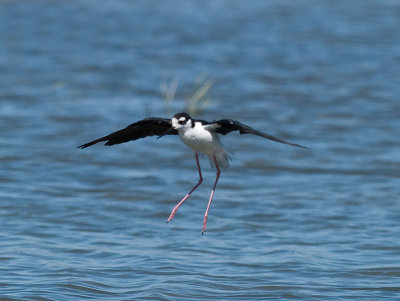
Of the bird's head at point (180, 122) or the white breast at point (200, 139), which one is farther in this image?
the white breast at point (200, 139)

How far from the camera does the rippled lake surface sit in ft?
27.1

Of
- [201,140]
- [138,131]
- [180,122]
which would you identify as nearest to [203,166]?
[138,131]

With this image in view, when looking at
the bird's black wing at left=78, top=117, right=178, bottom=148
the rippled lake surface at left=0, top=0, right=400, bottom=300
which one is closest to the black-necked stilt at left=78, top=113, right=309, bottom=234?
the bird's black wing at left=78, top=117, right=178, bottom=148

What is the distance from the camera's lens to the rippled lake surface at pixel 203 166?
826 centimetres

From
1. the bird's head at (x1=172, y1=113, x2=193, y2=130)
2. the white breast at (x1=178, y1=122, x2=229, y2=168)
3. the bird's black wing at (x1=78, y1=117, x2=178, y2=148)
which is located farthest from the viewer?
the bird's black wing at (x1=78, y1=117, x2=178, y2=148)

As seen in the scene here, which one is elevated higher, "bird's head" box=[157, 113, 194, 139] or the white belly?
"bird's head" box=[157, 113, 194, 139]

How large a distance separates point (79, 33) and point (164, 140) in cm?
1018

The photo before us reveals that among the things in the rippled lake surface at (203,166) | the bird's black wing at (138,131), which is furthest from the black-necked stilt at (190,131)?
the rippled lake surface at (203,166)

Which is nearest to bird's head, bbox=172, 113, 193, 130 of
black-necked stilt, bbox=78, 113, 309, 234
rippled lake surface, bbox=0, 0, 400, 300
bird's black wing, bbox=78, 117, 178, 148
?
black-necked stilt, bbox=78, 113, 309, 234

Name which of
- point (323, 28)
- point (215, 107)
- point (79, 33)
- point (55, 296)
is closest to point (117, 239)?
point (55, 296)

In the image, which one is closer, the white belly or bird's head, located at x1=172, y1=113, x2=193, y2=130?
bird's head, located at x1=172, y1=113, x2=193, y2=130

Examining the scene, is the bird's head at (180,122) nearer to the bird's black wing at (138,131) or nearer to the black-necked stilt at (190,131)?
the black-necked stilt at (190,131)

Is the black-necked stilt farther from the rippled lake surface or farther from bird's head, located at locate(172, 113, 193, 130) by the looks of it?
the rippled lake surface

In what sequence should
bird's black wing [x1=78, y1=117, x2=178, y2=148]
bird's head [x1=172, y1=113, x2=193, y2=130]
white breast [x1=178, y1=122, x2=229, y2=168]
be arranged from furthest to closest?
bird's black wing [x1=78, y1=117, x2=178, y2=148]
white breast [x1=178, y1=122, x2=229, y2=168]
bird's head [x1=172, y1=113, x2=193, y2=130]
